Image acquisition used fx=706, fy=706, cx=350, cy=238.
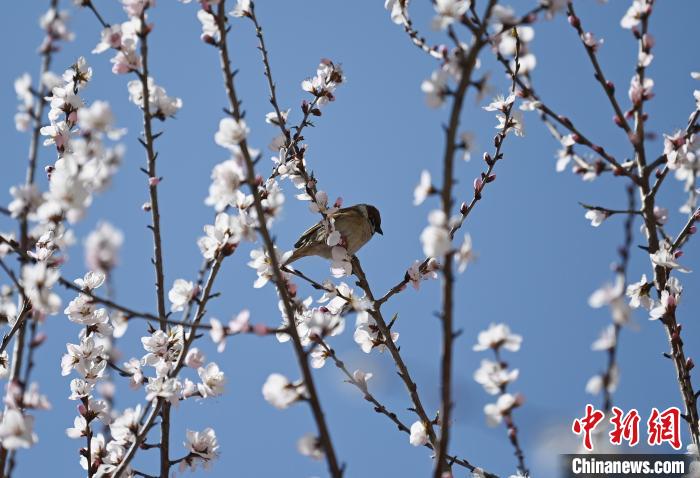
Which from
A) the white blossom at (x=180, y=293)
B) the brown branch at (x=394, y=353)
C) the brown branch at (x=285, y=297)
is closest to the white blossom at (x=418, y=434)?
the brown branch at (x=394, y=353)

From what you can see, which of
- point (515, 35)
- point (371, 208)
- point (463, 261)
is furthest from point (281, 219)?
point (371, 208)

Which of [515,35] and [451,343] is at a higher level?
[515,35]

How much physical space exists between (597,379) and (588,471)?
0.95m

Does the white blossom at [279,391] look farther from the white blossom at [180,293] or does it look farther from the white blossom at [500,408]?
the white blossom at [180,293]

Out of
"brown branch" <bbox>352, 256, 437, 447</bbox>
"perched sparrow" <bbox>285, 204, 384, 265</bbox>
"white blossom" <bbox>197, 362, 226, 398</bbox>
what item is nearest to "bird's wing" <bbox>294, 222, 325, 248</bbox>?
"perched sparrow" <bbox>285, 204, 384, 265</bbox>

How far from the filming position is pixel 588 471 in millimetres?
2836

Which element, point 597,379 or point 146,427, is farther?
point 146,427

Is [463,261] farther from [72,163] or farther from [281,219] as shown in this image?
[72,163]

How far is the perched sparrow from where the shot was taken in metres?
6.17

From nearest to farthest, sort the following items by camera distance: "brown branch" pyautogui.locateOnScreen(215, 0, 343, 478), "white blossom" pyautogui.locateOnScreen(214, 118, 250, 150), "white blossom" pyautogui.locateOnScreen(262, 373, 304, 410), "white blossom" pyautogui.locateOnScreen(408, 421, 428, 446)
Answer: "brown branch" pyautogui.locateOnScreen(215, 0, 343, 478) < "white blossom" pyautogui.locateOnScreen(262, 373, 304, 410) < "white blossom" pyautogui.locateOnScreen(214, 118, 250, 150) < "white blossom" pyautogui.locateOnScreen(408, 421, 428, 446)

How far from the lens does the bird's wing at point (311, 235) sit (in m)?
6.18

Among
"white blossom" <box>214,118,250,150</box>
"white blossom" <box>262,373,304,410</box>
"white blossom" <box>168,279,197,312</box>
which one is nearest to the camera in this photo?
"white blossom" <box>262,373,304,410</box>

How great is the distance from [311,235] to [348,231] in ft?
1.46

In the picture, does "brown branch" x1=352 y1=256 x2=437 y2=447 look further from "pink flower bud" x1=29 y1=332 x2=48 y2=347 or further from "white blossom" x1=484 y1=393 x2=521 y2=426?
"pink flower bud" x1=29 y1=332 x2=48 y2=347
